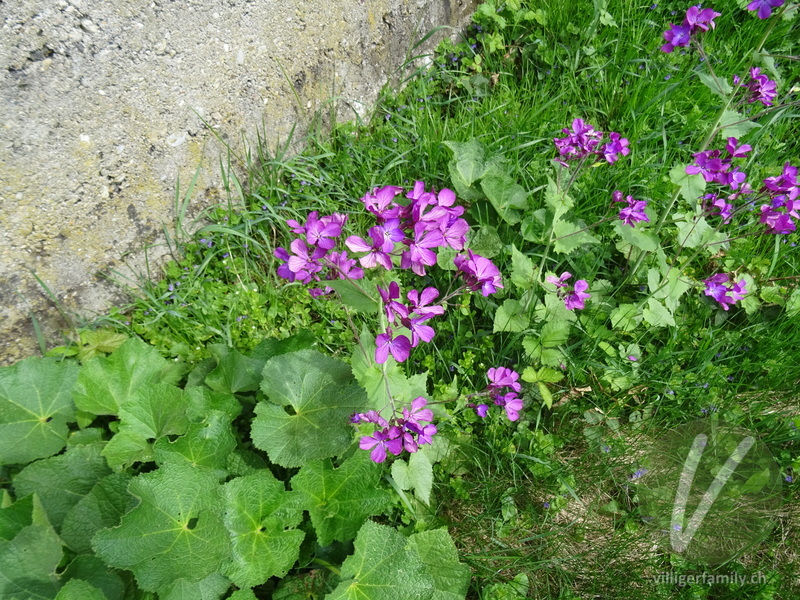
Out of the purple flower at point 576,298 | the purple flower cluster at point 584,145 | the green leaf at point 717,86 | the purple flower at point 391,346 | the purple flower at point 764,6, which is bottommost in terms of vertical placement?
the purple flower at point 576,298

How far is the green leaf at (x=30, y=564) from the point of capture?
1476 millimetres

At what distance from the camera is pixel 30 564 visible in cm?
149

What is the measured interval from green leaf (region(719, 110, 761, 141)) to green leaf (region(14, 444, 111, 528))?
2364 mm

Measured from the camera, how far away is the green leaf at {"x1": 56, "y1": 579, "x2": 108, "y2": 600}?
141cm

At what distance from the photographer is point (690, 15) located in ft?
6.30

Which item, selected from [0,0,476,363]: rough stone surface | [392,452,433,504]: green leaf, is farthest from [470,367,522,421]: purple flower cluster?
[0,0,476,363]: rough stone surface

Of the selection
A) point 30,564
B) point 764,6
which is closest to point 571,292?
point 764,6

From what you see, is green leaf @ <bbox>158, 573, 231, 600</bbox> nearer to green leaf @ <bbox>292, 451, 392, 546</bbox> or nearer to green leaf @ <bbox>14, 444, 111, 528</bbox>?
green leaf @ <bbox>292, 451, 392, 546</bbox>

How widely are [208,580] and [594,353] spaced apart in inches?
66.0

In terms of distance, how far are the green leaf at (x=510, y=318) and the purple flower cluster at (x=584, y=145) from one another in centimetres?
59

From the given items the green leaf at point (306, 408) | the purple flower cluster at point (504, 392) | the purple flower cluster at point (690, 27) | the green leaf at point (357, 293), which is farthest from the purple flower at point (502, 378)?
the purple flower cluster at point (690, 27)

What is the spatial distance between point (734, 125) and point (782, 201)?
0.41 meters

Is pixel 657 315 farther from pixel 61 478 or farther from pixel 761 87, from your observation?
pixel 61 478

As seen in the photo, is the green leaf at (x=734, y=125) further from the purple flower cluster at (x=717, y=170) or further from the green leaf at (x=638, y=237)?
the green leaf at (x=638, y=237)
